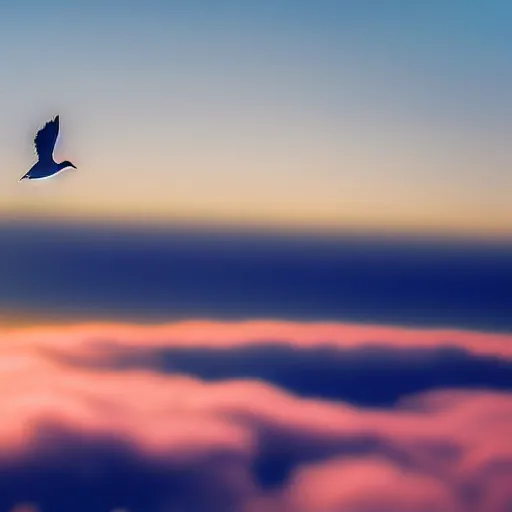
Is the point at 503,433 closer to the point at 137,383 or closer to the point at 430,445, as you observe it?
the point at 430,445

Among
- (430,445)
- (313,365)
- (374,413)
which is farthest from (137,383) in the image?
(430,445)

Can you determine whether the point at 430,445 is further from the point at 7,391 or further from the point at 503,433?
the point at 7,391

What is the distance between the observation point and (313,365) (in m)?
2.54

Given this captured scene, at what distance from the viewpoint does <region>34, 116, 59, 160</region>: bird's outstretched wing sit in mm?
2365

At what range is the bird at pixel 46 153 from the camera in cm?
237

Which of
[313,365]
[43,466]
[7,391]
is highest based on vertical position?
[313,365]

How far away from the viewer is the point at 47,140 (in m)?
2.36

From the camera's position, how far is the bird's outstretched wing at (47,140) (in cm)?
237

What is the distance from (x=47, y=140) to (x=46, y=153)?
4 cm

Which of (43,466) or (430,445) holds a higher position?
(430,445)

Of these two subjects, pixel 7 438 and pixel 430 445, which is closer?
pixel 7 438

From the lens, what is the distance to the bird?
7.77ft

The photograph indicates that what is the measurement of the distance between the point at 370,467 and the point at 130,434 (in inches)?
29.7

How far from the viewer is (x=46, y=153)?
237cm
